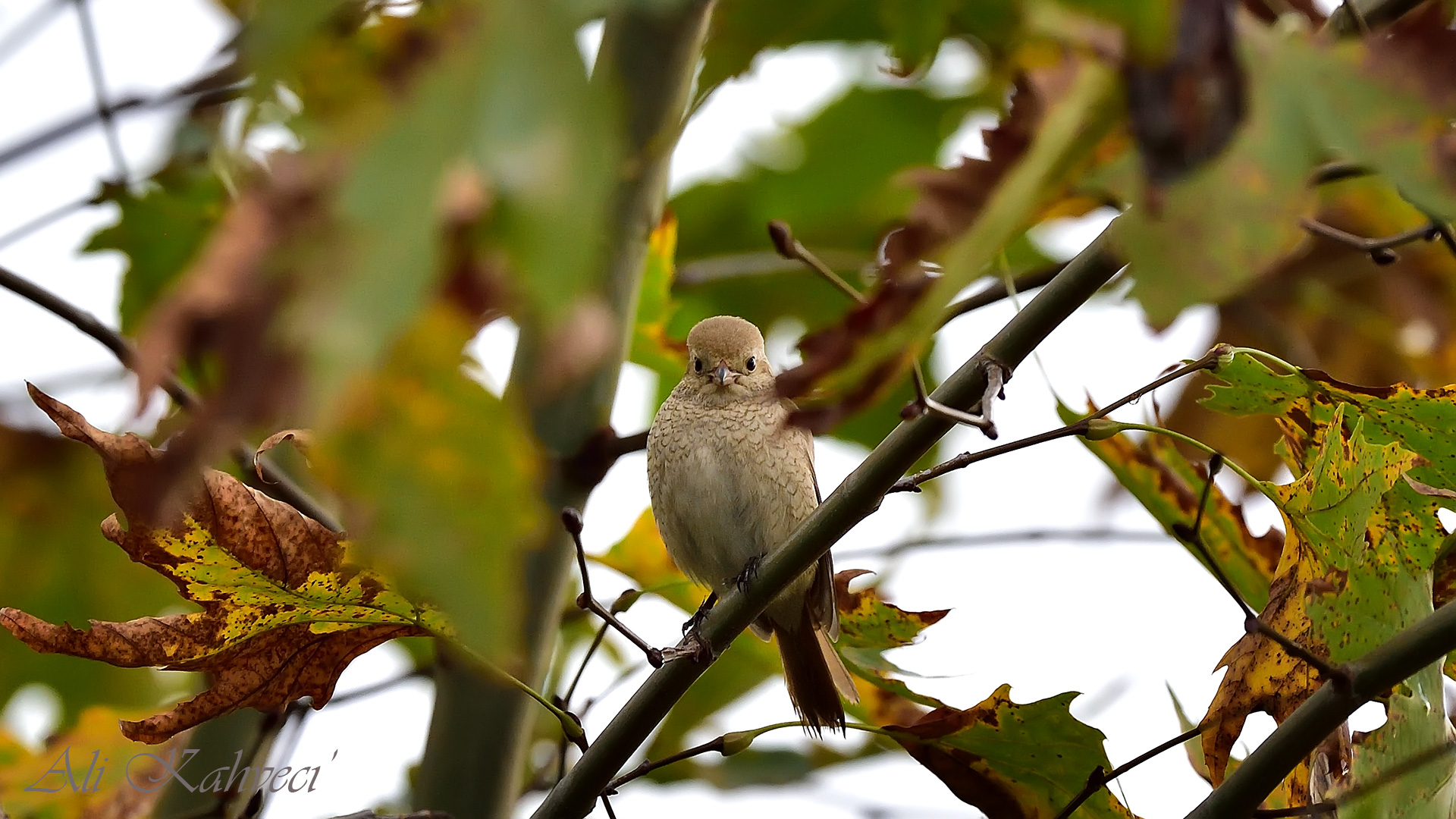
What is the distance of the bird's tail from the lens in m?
3.57

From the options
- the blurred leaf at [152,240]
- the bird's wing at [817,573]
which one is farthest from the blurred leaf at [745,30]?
the blurred leaf at [152,240]

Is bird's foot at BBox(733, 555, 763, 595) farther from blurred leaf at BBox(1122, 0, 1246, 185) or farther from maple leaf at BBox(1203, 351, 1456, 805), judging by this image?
blurred leaf at BBox(1122, 0, 1246, 185)

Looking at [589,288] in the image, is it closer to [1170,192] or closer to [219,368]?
[219,368]

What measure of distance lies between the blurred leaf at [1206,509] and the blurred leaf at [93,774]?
84.6 inches

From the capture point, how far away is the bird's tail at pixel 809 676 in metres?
3.57

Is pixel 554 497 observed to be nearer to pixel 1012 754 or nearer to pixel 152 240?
pixel 1012 754

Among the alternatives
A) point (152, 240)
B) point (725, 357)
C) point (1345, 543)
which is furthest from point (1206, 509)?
point (152, 240)

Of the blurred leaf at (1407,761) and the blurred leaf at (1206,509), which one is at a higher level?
the blurred leaf at (1206,509)

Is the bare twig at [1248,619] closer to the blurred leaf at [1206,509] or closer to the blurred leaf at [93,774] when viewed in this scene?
the blurred leaf at [1206,509]

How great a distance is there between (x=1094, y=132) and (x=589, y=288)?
1.13 feet

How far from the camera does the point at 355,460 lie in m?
0.72

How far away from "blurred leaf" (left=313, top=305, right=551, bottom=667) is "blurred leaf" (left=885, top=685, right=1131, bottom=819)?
161cm

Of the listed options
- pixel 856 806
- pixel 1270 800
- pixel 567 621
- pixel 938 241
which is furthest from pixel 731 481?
pixel 938 241

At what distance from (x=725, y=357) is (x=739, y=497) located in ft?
1.46
